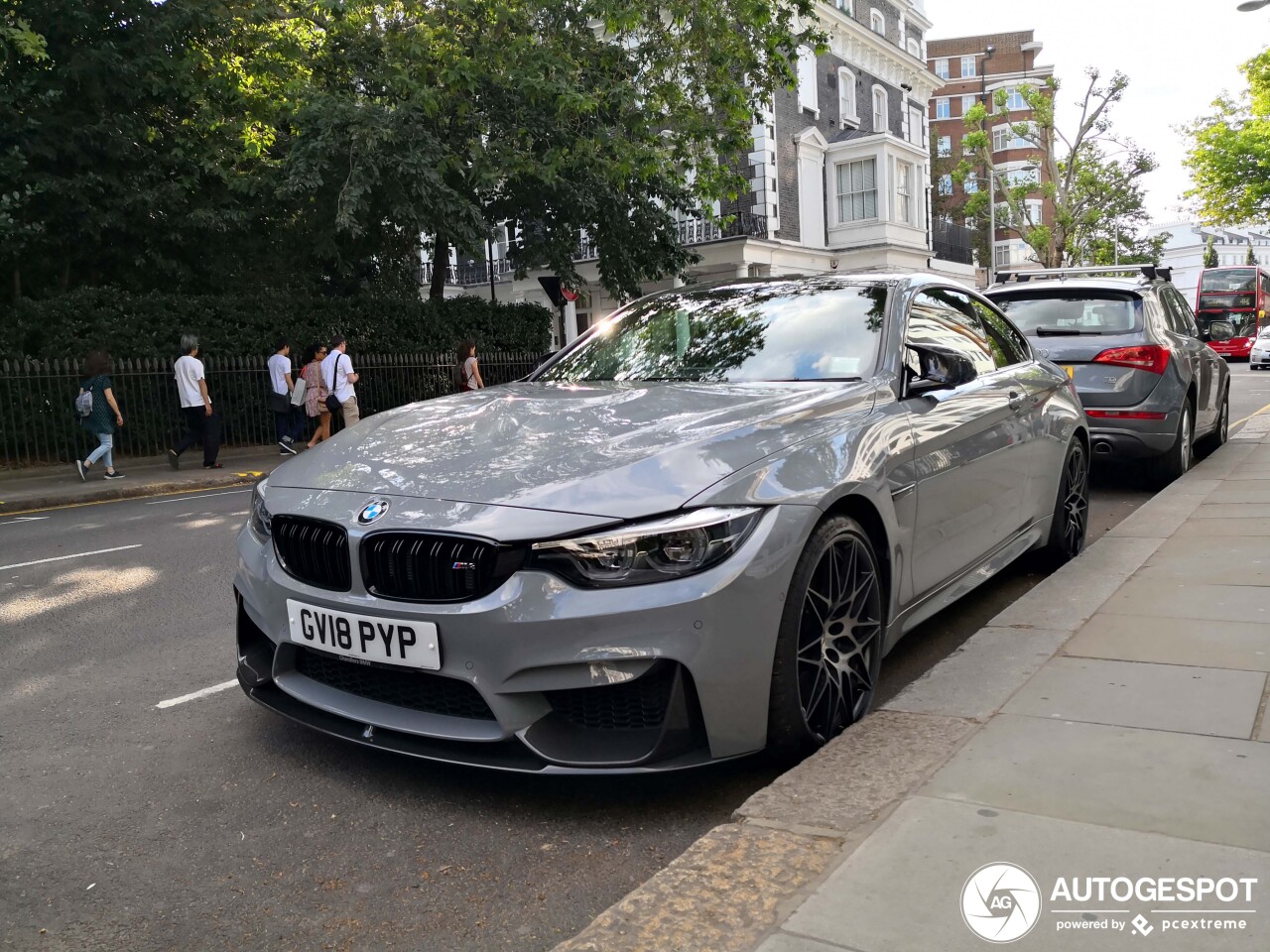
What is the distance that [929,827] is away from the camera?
254 cm

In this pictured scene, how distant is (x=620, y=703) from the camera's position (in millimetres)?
2885

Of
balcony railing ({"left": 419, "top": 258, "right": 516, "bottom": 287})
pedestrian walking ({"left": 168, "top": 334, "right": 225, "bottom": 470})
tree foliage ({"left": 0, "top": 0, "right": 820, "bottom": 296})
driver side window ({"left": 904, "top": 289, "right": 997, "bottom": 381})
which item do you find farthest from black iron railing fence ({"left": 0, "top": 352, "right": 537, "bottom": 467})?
balcony railing ({"left": 419, "top": 258, "right": 516, "bottom": 287})

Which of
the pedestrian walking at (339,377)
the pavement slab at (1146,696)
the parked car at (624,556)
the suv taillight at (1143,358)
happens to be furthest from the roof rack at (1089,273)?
the pedestrian walking at (339,377)

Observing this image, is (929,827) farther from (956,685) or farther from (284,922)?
(284,922)

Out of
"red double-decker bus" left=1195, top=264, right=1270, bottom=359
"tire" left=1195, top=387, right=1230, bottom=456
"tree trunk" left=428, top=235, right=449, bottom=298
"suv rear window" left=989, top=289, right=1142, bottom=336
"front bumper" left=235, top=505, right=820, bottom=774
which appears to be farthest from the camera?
"red double-decker bus" left=1195, top=264, right=1270, bottom=359

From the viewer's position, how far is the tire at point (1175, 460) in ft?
28.1

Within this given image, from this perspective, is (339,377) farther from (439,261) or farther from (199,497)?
(439,261)

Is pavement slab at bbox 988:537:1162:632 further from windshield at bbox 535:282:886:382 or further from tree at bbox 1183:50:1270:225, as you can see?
tree at bbox 1183:50:1270:225

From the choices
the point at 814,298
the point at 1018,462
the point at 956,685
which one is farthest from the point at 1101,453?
the point at 956,685

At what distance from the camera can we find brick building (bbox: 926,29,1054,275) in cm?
7012

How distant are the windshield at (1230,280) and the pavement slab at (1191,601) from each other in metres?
47.1

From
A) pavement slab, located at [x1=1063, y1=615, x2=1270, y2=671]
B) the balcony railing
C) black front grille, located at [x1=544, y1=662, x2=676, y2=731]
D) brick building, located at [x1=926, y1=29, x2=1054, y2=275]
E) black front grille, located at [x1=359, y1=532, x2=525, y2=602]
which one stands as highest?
brick building, located at [x1=926, y1=29, x2=1054, y2=275]

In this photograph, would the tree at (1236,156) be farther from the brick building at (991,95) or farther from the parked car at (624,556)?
the parked car at (624,556)

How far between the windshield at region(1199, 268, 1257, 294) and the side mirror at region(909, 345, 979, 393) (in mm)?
48298
